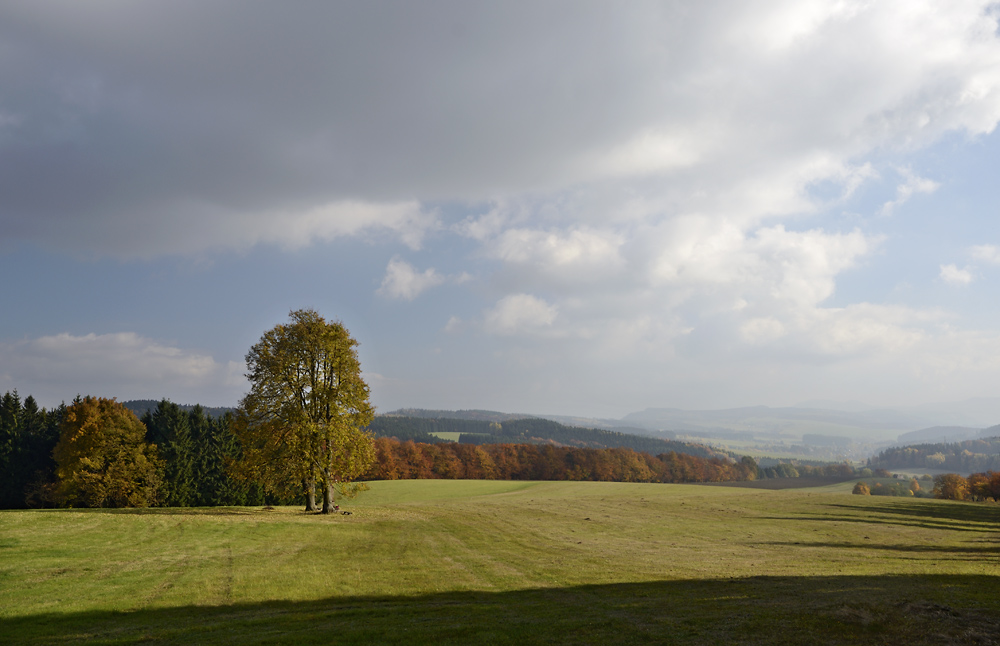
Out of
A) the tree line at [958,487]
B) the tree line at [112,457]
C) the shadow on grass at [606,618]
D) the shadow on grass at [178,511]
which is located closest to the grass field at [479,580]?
the shadow on grass at [606,618]

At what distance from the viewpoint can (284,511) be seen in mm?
38219

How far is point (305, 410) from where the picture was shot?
36.4 meters

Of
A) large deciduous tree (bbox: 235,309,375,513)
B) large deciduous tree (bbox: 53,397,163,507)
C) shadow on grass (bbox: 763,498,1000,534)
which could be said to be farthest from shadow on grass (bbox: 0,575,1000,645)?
large deciduous tree (bbox: 53,397,163,507)

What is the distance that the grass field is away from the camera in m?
11.9

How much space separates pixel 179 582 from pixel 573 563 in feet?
51.6

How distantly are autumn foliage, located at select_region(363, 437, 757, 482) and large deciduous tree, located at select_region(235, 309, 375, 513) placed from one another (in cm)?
7749

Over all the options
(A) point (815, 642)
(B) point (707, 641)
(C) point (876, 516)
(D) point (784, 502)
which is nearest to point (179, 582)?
(B) point (707, 641)

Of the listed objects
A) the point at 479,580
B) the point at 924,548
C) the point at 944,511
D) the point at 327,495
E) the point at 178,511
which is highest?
the point at 479,580

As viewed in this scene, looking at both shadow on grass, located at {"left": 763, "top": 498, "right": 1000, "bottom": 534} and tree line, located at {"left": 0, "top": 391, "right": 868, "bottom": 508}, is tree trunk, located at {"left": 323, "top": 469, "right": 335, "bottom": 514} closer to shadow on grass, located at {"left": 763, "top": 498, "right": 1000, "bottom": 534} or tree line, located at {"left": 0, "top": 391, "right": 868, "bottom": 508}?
tree line, located at {"left": 0, "top": 391, "right": 868, "bottom": 508}

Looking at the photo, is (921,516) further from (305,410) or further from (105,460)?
(105,460)

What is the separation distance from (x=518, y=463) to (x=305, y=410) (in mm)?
101880

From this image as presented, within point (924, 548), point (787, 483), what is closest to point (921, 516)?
point (924, 548)

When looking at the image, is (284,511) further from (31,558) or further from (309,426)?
(31,558)

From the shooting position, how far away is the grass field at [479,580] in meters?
11.9
